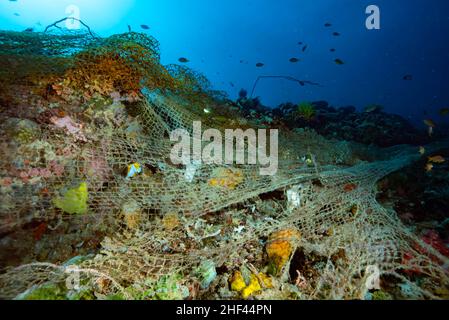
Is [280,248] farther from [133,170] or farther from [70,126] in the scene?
[70,126]

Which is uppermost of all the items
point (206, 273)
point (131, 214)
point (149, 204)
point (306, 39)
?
point (306, 39)

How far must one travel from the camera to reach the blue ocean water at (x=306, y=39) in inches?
2729

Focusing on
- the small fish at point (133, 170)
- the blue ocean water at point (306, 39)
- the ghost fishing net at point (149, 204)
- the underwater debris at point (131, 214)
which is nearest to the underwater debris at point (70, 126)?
the ghost fishing net at point (149, 204)

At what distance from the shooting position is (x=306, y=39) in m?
88.2

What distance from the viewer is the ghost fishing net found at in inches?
89.4

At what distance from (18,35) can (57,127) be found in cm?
214

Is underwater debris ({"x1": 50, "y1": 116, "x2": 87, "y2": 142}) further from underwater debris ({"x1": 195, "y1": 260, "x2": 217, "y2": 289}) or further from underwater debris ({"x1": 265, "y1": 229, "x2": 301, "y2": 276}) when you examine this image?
underwater debris ({"x1": 265, "y1": 229, "x2": 301, "y2": 276})

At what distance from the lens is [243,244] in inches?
109

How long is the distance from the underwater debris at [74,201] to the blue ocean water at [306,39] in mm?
62956

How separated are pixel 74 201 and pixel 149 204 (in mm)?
959

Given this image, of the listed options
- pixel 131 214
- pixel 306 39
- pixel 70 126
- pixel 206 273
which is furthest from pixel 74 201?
pixel 306 39

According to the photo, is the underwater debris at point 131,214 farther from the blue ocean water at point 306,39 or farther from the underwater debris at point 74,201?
the blue ocean water at point 306,39
